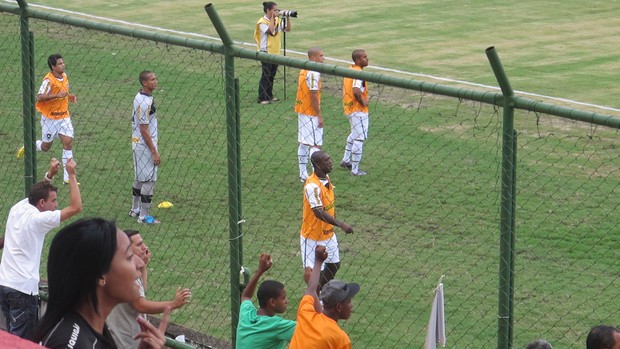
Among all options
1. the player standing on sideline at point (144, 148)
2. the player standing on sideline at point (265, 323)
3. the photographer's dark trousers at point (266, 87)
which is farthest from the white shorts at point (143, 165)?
the player standing on sideline at point (265, 323)

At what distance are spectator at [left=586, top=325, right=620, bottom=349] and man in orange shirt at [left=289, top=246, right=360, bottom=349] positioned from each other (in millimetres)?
1443

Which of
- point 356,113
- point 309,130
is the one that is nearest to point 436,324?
point 309,130

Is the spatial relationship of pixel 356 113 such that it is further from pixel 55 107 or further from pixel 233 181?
pixel 233 181

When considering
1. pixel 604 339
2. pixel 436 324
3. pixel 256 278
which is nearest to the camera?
pixel 604 339

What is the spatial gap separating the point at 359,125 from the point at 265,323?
780cm

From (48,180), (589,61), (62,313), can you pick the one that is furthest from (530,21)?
(62,313)

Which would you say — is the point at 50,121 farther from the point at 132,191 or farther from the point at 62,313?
the point at 62,313

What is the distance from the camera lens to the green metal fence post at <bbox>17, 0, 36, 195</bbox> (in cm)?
941

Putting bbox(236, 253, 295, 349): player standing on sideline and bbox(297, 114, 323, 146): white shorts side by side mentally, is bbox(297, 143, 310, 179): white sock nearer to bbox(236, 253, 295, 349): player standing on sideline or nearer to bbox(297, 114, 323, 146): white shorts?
bbox(297, 114, 323, 146): white shorts

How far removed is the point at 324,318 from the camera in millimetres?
7211

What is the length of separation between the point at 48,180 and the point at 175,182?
20.1 ft

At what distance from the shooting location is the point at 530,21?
2688 centimetres

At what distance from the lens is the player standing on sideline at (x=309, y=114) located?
14.8m

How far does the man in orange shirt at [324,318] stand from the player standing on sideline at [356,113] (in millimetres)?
7831
